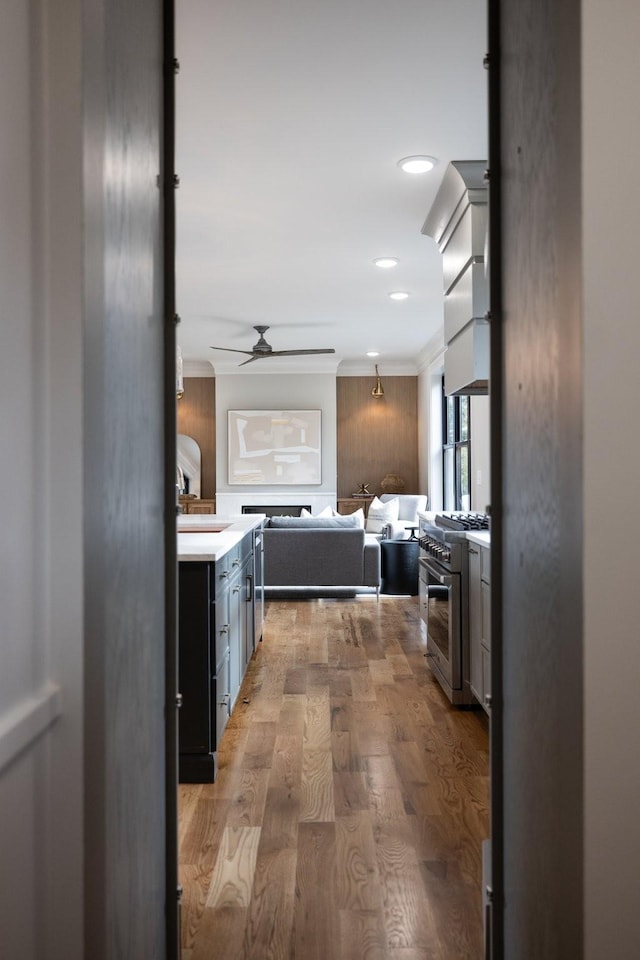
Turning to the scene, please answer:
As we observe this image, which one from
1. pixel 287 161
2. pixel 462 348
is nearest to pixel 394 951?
pixel 462 348

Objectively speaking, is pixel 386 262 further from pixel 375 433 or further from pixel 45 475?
pixel 375 433

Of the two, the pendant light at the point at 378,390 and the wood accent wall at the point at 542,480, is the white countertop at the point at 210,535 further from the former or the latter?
the pendant light at the point at 378,390

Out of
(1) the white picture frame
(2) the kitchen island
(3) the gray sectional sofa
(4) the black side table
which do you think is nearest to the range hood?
(2) the kitchen island

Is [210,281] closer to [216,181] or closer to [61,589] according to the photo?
[216,181]

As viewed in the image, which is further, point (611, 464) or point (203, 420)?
point (203, 420)

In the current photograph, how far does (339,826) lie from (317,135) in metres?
2.77

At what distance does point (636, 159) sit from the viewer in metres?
1.22

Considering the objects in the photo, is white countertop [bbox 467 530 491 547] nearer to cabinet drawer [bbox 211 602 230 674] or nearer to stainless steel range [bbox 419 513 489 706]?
stainless steel range [bbox 419 513 489 706]

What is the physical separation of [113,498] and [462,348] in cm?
308

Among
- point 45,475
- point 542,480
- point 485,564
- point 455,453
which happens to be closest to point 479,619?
point 485,564

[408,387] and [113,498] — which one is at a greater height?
[408,387]

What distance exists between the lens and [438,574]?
180 inches

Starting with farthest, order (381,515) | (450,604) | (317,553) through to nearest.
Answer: (381,515), (317,553), (450,604)

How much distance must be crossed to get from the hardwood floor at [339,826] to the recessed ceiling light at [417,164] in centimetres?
264
